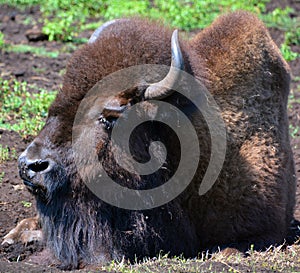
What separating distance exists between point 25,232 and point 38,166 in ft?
3.13

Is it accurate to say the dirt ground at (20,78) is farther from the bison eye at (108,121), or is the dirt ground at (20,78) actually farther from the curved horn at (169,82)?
the curved horn at (169,82)

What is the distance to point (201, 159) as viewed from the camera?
5625 millimetres

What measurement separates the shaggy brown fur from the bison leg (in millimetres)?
337

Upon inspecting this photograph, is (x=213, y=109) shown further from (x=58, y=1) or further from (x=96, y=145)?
(x=58, y=1)

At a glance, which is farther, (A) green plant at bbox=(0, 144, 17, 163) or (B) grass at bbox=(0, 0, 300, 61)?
(B) grass at bbox=(0, 0, 300, 61)

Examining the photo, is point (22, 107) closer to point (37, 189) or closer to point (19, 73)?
point (19, 73)

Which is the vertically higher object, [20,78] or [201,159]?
[201,159]

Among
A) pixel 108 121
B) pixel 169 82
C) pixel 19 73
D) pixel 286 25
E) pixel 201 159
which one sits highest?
pixel 169 82

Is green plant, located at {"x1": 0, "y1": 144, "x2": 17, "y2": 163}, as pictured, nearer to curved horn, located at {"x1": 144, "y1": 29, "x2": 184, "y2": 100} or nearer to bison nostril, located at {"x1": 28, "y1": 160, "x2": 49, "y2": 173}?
bison nostril, located at {"x1": 28, "y1": 160, "x2": 49, "y2": 173}

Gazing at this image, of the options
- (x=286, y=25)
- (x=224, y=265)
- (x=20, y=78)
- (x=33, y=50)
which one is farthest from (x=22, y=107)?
(x=286, y=25)

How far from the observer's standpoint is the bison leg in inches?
233

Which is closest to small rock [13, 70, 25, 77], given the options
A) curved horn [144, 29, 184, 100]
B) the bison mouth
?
the bison mouth

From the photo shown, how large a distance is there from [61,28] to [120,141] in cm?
569

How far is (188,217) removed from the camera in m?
5.71
